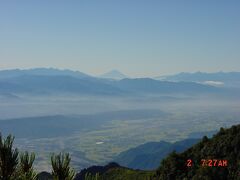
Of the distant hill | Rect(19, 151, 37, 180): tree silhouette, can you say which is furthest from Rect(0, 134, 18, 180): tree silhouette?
the distant hill

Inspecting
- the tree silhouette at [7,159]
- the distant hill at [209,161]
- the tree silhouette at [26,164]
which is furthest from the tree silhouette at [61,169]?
the distant hill at [209,161]

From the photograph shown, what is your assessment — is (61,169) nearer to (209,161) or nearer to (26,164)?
(26,164)

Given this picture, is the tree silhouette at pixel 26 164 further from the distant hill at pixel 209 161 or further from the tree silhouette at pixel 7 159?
the distant hill at pixel 209 161

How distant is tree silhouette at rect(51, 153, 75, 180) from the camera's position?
17.2 meters

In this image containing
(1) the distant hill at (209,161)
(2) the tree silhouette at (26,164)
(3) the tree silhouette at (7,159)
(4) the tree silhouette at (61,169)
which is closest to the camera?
(3) the tree silhouette at (7,159)

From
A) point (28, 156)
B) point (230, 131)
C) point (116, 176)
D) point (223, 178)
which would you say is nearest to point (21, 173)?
point (28, 156)

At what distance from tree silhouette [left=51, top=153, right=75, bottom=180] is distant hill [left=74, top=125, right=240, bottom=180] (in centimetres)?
8341

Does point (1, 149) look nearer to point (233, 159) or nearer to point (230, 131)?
point (233, 159)

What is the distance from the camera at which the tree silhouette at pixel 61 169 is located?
56.5ft

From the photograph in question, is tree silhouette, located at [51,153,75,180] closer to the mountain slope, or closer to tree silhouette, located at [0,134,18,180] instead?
tree silhouette, located at [0,134,18,180]

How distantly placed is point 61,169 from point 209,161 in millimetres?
93850

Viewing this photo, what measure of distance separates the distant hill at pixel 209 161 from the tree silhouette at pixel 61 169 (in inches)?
3284

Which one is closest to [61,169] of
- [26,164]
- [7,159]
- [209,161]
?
[7,159]

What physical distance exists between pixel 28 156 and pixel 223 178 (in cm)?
8551
